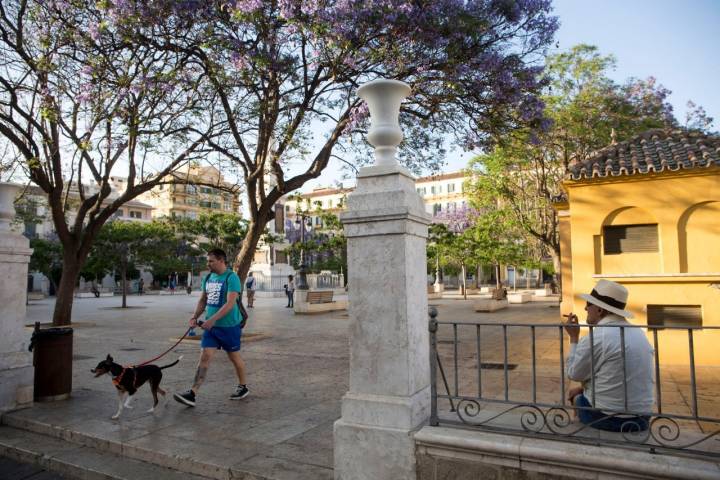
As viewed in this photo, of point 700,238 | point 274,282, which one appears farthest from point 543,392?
point 274,282

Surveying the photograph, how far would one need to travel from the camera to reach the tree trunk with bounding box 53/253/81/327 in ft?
47.4

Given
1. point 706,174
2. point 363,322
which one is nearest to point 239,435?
point 363,322

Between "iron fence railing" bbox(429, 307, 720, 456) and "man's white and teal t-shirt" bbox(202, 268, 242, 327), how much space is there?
2559mm

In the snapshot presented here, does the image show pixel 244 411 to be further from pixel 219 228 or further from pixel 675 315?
pixel 219 228

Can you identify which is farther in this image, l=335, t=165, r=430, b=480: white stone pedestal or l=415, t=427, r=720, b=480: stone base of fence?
l=335, t=165, r=430, b=480: white stone pedestal

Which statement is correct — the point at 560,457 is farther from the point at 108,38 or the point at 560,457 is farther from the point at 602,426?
the point at 108,38

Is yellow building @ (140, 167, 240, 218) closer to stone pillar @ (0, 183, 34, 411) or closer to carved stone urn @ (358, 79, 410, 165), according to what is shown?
stone pillar @ (0, 183, 34, 411)

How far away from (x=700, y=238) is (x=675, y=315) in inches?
54.2

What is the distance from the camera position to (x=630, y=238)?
8930 mm

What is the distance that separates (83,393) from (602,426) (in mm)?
6247

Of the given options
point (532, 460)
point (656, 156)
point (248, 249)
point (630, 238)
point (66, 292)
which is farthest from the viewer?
point (66, 292)

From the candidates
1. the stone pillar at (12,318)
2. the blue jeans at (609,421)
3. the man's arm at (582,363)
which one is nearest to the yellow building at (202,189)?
the stone pillar at (12,318)

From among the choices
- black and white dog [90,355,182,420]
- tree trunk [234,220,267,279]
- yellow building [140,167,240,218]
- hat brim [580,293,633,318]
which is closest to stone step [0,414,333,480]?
black and white dog [90,355,182,420]

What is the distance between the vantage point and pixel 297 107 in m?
12.0
